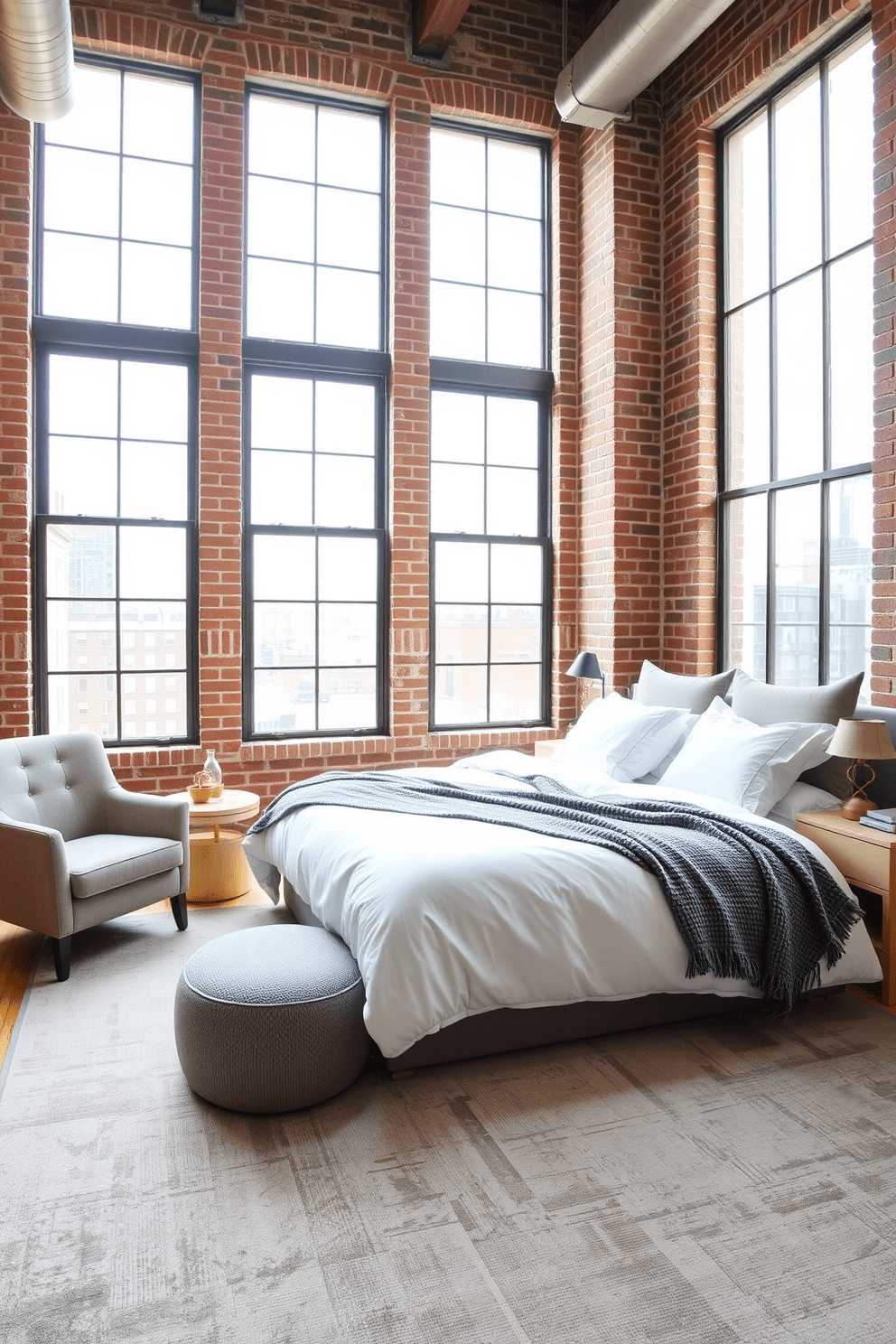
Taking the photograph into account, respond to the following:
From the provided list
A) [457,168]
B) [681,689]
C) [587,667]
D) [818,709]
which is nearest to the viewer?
[818,709]

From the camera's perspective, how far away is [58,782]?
4.25 m

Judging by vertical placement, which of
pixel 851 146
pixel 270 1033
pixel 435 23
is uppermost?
pixel 435 23

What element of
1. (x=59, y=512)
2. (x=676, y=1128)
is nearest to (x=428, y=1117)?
(x=676, y=1128)

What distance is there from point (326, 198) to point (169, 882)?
431 centimetres

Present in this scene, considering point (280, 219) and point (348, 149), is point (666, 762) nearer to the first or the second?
point (280, 219)

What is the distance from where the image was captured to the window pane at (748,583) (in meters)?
5.24

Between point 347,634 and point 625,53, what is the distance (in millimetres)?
3564

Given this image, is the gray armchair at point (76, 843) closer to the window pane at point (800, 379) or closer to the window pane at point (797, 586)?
the window pane at point (797, 586)

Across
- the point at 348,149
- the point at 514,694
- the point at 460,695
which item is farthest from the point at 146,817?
the point at 348,149

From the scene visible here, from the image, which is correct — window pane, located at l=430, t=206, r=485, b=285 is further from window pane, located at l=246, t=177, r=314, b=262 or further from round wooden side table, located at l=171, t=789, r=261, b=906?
round wooden side table, located at l=171, t=789, r=261, b=906

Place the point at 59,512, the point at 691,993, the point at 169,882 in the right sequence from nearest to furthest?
the point at 691,993
the point at 169,882
the point at 59,512

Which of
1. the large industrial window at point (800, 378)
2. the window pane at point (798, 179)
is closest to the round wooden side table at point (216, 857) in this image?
the large industrial window at point (800, 378)

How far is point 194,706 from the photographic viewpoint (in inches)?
216

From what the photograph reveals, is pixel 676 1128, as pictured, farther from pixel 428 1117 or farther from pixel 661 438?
pixel 661 438
